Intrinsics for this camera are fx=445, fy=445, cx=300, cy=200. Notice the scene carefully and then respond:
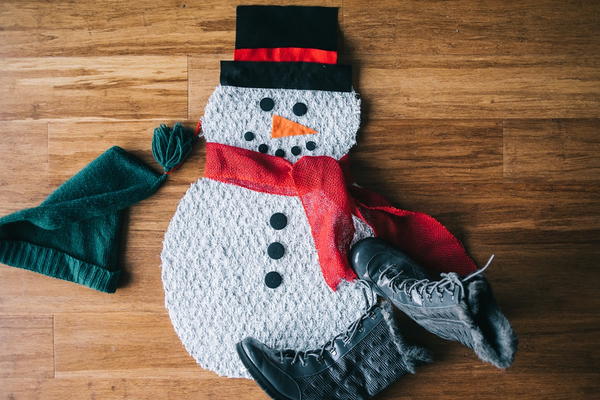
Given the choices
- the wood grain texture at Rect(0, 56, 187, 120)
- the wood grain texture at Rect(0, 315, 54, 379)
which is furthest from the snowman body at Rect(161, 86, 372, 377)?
the wood grain texture at Rect(0, 315, 54, 379)

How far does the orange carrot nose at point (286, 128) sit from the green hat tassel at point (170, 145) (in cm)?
18

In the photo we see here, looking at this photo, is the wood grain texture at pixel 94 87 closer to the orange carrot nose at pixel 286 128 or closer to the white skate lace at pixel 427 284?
the orange carrot nose at pixel 286 128

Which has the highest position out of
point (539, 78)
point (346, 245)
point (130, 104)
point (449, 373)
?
point (539, 78)

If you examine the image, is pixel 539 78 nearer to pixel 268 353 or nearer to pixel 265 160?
pixel 265 160

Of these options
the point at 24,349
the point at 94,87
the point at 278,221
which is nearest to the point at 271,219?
the point at 278,221

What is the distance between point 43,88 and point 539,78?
42.1 inches

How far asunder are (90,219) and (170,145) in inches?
9.0

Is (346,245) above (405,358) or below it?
above

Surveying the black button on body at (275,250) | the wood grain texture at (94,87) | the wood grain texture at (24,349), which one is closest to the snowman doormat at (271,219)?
the black button on body at (275,250)

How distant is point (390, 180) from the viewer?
0.96 meters

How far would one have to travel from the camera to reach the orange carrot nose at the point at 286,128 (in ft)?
3.05

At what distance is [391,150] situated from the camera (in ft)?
3.14

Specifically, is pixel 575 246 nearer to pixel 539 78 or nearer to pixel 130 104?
pixel 539 78

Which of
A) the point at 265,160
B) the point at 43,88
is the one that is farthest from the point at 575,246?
the point at 43,88
